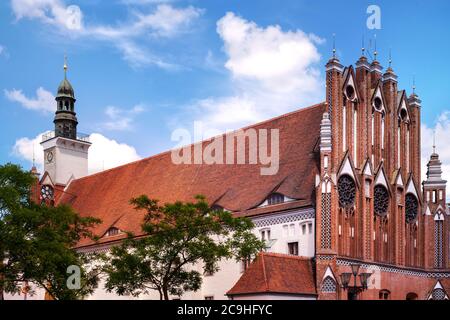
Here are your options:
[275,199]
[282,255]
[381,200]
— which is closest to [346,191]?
[381,200]

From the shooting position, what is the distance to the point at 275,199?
54.4 m

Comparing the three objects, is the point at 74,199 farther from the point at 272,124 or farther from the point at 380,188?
the point at 380,188

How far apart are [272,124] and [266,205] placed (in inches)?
395

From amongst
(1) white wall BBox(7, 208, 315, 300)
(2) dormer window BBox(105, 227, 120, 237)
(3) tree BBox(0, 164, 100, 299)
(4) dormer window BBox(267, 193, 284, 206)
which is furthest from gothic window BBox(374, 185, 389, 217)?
(2) dormer window BBox(105, 227, 120, 237)

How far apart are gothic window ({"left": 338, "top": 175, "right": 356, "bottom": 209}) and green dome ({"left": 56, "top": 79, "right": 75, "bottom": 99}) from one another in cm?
4755

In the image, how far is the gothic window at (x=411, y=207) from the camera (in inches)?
2298

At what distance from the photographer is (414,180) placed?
5894 centimetres

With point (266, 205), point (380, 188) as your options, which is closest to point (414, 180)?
point (380, 188)

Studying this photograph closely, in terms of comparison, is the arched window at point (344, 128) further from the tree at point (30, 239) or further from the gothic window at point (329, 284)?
the tree at point (30, 239)

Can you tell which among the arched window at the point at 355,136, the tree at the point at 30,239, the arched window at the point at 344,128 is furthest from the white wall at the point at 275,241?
the tree at the point at 30,239

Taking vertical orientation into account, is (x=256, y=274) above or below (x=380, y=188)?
below

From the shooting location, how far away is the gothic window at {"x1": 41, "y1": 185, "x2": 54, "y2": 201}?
84200 millimetres

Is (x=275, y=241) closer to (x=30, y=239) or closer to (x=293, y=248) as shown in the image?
(x=293, y=248)

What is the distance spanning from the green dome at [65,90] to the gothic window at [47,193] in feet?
38.8
